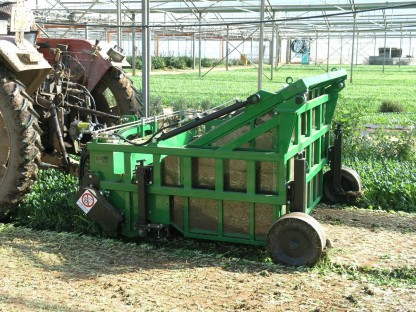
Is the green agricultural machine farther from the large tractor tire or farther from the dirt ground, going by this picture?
the large tractor tire

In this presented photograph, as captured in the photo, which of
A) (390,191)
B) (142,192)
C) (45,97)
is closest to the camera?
(142,192)

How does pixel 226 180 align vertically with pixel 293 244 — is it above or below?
above

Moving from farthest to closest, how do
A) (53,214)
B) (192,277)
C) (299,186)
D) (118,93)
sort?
(118,93), (53,214), (299,186), (192,277)

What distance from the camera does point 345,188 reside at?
6004mm

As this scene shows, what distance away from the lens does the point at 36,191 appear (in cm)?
563

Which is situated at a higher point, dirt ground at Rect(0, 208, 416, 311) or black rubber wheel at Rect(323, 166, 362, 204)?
black rubber wheel at Rect(323, 166, 362, 204)

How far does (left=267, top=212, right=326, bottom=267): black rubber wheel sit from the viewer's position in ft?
13.9

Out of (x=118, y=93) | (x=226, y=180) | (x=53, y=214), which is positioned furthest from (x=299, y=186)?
(x=118, y=93)

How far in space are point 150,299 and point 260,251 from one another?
1.21 m

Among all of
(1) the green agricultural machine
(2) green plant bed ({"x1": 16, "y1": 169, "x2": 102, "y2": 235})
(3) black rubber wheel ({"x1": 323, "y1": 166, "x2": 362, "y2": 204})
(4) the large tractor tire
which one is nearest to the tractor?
(4) the large tractor tire

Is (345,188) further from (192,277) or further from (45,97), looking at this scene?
(45,97)

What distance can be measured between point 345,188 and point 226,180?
188 centimetres

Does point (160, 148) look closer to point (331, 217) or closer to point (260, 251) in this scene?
point (260, 251)

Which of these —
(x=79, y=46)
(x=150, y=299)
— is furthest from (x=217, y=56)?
(x=150, y=299)
